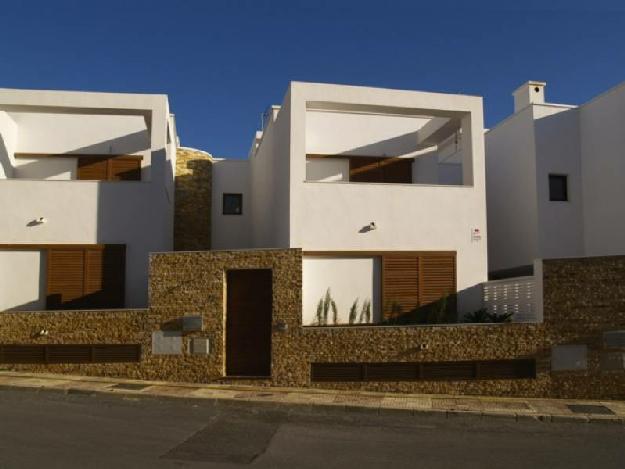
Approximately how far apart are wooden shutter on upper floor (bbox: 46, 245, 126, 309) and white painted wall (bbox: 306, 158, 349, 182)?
19.2 feet

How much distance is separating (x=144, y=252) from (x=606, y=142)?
12.7 metres

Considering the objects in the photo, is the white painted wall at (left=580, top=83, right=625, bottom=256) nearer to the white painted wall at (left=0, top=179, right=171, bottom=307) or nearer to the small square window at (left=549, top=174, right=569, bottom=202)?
the small square window at (left=549, top=174, right=569, bottom=202)

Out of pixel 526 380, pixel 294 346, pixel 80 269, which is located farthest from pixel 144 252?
pixel 526 380

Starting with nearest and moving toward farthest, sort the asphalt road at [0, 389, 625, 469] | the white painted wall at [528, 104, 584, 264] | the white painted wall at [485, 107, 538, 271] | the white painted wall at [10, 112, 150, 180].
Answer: the asphalt road at [0, 389, 625, 469] → the white painted wall at [528, 104, 584, 264] → the white painted wall at [485, 107, 538, 271] → the white painted wall at [10, 112, 150, 180]

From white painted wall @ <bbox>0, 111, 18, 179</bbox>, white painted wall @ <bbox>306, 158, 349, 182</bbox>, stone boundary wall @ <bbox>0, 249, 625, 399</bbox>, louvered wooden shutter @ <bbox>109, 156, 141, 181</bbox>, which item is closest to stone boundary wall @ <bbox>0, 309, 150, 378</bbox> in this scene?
stone boundary wall @ <bbox>0, 249, 625, 399</bbox>

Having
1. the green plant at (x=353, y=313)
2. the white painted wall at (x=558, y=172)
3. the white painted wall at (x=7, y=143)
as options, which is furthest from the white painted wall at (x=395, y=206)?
the white painted wall at (x=7, y=143)

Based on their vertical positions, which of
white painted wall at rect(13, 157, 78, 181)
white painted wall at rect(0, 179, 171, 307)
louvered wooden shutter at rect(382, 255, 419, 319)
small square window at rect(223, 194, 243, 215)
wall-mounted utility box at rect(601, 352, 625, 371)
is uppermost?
white painted wall at rect(13, 157, 78, 181)

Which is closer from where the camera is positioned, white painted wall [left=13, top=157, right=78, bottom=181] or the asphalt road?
the asphalt road

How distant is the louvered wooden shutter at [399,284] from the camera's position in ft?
47.5

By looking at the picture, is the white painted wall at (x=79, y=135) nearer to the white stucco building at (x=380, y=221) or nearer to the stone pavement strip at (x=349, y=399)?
the white stucco building at (x=380, y=221)

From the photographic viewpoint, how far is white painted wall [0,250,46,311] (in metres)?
14.6

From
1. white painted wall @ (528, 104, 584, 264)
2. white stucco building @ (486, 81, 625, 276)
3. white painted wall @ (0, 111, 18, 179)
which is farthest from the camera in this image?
white painted wall @ (528, 104, 584, 264)

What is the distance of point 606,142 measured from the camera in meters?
16.6

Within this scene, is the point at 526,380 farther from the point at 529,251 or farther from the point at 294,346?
the point at 529,251
